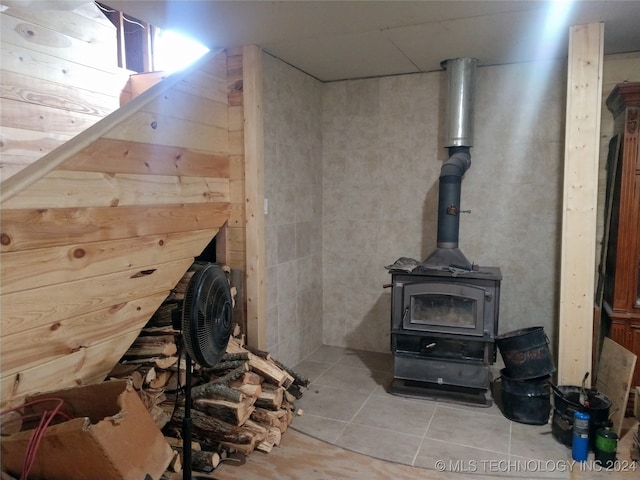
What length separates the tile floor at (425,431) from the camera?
8.01 feet

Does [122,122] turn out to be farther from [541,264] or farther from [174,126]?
[541,264]

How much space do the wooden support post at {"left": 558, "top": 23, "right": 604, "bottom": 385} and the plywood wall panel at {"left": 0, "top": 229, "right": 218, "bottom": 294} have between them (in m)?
2.20

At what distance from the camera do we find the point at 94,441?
179 cm

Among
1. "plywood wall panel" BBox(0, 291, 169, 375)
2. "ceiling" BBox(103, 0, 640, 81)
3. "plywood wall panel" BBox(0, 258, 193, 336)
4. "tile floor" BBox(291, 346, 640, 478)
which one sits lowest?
"tile floor" BBox(291, 346, 640, 478)

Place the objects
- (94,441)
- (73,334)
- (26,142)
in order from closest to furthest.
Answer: (94,441)
(73,334)
(26,142)

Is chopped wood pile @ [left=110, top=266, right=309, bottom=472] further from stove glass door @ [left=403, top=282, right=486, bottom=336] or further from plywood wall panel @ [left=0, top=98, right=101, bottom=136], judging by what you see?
plywood wall panel @ [left=0, top=98, right=101, bottom=136]

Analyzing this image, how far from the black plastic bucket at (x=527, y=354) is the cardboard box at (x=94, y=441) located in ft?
6.65

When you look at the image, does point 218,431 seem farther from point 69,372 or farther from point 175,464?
point 69,372

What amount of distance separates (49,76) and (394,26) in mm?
2052

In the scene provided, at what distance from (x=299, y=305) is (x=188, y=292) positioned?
1.95m

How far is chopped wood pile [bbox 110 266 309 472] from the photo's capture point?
250 cm

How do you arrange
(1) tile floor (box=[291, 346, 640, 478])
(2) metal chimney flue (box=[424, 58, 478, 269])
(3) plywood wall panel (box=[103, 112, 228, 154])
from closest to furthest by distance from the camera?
(3) plywood wall panel (box=[103, 112, 228, 154])
(1) tile floor (box=[291, 346, 640, 478])
(2) metal chimney flue (box=[424, 58, 478, 269])

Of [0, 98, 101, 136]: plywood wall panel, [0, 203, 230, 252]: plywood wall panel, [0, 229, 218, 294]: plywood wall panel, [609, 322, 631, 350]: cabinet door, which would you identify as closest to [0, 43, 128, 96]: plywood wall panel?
[0, 98, 101, 136]: plywood wall panel

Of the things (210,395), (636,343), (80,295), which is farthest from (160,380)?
(636,343)
